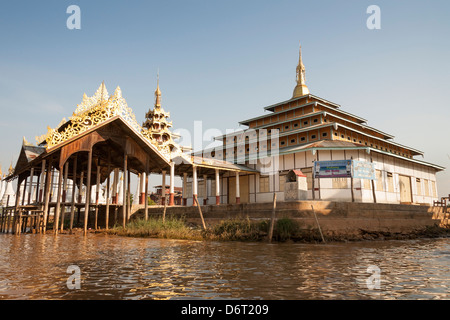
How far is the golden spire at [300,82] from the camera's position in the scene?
4384 centimetres

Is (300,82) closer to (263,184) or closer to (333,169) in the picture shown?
(263,184)

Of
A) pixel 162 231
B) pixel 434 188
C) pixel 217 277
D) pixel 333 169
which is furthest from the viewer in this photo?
pixel 434 188

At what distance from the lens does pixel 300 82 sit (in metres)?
45.2

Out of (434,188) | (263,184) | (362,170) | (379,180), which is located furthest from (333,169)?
(434,188)

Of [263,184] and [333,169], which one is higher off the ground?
[333,169]

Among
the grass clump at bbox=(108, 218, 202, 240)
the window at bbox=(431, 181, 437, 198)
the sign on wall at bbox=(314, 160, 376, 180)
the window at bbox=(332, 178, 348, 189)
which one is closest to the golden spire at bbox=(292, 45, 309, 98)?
the window at bbox=(332, 178, 348, 189)

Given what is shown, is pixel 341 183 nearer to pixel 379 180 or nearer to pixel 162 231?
pixel 379 180

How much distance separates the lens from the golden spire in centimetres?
4384

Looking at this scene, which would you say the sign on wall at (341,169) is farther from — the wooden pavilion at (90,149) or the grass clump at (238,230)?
the wooden pavilion at (90,149)

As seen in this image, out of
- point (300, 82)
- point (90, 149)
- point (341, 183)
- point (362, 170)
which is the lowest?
point (341, 183)

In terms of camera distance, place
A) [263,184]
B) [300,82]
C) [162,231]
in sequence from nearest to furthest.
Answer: [162,231] → [263,184] → [300,82]

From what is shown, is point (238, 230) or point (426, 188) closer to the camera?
point (238, 230)
